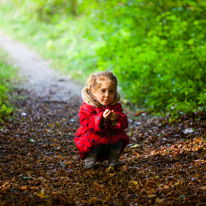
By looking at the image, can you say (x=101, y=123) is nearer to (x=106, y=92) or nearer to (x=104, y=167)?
(x=106, y=92)

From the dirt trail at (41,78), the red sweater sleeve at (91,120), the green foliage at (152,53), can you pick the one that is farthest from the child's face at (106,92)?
the dirt trail at (41,78)

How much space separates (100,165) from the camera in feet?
10.4

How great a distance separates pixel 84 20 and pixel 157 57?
26.0ft

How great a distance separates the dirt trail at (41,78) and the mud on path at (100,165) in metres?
1.64

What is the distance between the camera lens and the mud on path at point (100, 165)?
235 cm

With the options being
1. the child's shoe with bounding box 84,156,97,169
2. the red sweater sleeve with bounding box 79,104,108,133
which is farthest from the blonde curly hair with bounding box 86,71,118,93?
the child's shoe with bounding box 84,156,97,169

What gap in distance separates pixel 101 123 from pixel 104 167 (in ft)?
2.14

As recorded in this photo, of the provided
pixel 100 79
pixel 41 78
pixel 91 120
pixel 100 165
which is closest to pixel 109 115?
pixel 91 120

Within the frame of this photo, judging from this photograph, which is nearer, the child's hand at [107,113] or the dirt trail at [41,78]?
the child's hand at [107,113]

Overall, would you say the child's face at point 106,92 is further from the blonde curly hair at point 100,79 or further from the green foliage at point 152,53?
the green foliage at point 152,53

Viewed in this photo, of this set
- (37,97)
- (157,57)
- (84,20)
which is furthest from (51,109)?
(84,20)

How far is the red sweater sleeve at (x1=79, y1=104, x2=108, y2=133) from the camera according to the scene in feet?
9.18

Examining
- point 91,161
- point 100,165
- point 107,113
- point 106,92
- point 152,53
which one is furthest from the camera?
point 152,53

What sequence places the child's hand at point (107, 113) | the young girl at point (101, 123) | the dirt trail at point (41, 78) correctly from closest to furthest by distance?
the child's hand at point (107, 113) < the young girl at point (101, 123) < the dirt trail at point (41, 78)
